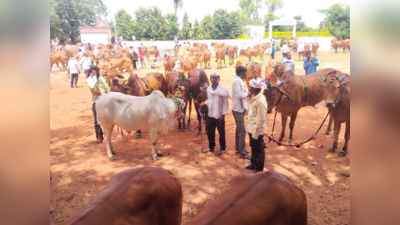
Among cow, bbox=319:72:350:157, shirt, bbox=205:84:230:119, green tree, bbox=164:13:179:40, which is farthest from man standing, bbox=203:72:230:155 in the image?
green tree, bbox=164:13:179:40

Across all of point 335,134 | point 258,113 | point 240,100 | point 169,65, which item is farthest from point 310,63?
point 169,65

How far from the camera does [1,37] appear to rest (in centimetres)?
113

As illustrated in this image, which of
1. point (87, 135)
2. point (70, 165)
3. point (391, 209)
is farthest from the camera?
point (87, 135)

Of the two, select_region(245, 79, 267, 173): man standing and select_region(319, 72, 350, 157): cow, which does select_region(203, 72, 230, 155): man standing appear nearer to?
select_region(245, 79, 267, 173): man standing

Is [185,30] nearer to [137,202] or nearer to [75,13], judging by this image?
[75,13]

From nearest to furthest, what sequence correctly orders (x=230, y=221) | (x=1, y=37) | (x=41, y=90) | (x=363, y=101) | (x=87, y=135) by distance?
(x=1, y=37) → (x=41, y=90) → (x=363, y=101) → (x=230, y=221) → (x=87, y=135)

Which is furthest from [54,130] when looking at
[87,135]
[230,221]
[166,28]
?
[166,28]

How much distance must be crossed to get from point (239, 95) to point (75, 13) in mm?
37206

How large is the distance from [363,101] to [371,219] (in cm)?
67

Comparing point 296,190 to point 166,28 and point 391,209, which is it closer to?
point 391,209

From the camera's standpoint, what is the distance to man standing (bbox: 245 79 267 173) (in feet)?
17.5

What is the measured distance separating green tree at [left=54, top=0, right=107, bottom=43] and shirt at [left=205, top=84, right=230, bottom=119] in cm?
3108

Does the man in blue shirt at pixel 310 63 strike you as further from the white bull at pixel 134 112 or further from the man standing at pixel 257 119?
the white bull at pixel 134 112

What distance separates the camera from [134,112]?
21.0 feet
